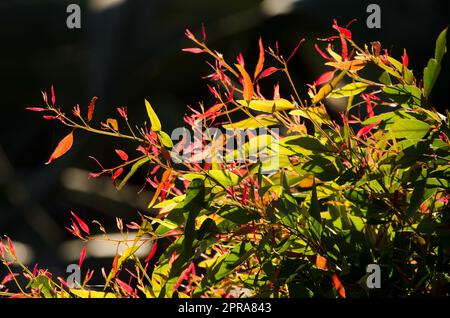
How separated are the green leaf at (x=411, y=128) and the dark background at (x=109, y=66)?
6.49 ft

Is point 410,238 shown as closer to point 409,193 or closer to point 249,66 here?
point 409,193

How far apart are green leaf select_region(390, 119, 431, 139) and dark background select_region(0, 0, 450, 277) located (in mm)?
1979

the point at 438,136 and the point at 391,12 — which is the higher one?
the point at 391,12

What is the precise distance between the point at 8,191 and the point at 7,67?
0.50 meters

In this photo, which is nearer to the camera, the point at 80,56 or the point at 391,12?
the point at 391,12

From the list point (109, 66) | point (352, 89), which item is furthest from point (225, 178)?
point (109, 66)

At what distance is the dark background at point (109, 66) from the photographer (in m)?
2.54

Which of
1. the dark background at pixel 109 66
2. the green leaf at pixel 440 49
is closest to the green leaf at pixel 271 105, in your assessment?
the green leaf at pixel 440 49

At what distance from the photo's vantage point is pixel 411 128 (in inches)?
21.6

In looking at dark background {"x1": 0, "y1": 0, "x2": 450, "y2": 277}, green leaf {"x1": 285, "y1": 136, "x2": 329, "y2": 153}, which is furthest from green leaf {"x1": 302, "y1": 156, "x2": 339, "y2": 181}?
dark background {"x1": 0, "y1": 0, "x2": 450, "y2": 277}

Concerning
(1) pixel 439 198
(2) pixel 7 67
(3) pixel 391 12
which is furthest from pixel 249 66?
(1) pixel 439 198

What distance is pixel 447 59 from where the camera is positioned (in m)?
2.54
